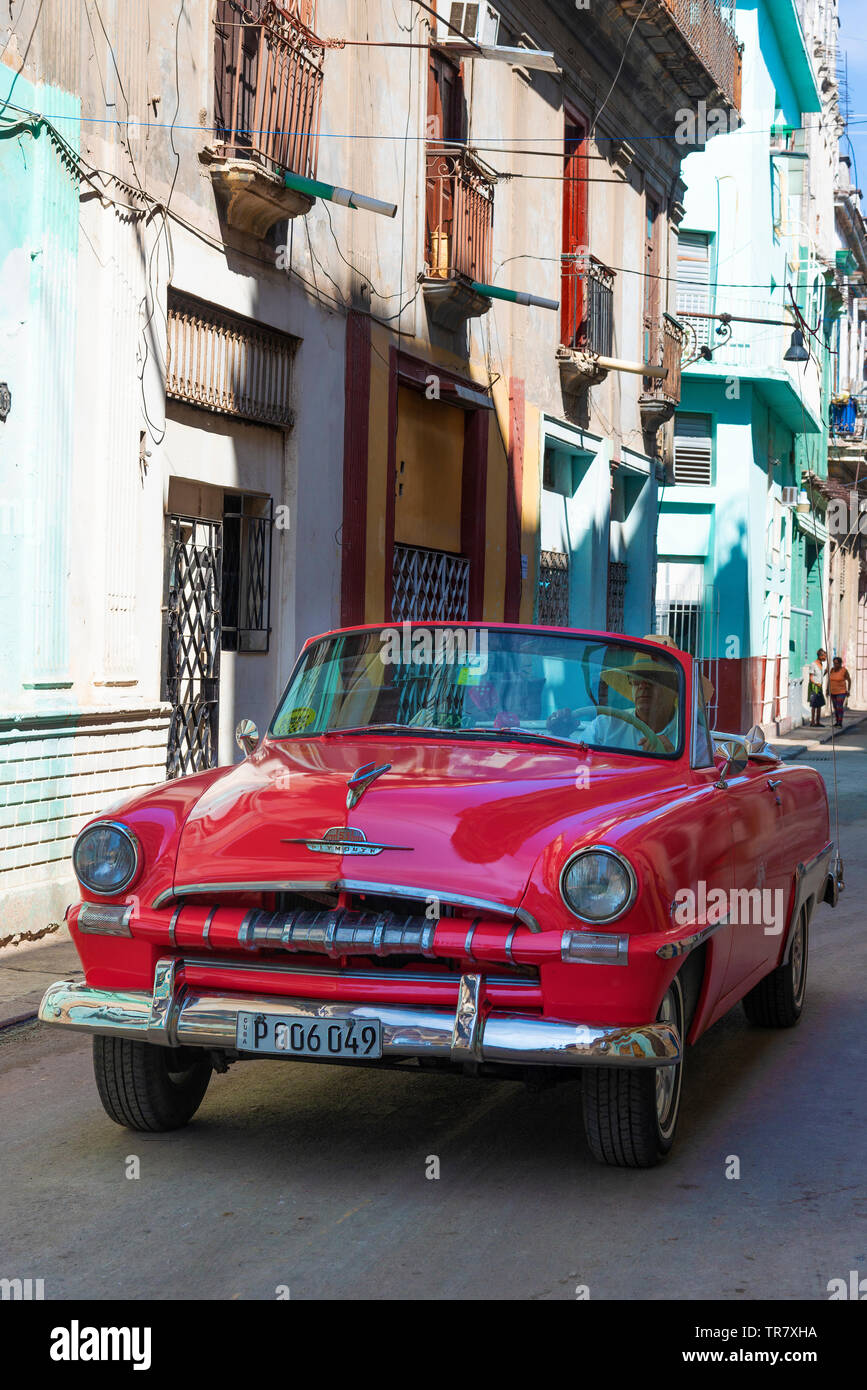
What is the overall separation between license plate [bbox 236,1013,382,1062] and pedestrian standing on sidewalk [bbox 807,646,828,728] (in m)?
32.5

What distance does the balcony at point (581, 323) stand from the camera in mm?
18734

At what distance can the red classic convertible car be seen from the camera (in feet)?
14.4

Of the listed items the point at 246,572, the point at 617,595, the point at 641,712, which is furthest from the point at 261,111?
the point at 617,595

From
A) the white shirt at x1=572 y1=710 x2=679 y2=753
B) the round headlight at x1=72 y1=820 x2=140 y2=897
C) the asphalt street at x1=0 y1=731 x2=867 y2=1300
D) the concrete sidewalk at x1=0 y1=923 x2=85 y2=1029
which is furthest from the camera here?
the concrete sidewalk at x1=0 y1=923 x2=85 y2=1029

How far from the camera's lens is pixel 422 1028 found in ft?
14.2

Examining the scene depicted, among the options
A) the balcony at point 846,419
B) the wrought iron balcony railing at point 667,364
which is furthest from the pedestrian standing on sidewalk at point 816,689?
the wrought iron balcony railing at point 667,364

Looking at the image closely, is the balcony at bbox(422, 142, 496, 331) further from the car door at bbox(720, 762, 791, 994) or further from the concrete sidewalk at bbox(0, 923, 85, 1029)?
the car door at bbox(720, 762, 791, 994)

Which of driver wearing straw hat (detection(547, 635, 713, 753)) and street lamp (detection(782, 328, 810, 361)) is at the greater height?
street lamp (detection(782, 328, 810, 361))

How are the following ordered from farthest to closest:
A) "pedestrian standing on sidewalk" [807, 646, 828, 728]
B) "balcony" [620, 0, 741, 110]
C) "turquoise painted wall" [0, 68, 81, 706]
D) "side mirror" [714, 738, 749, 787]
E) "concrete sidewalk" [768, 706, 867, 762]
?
"pedestrian standing on sidewalk" [807, 646, 828, 728] < "concrete sidewalk" [768, 706, 867, 762] < "balcony" [620, 0, 741, 110] < "turquoise painted wall" [0, 68, 81, 706] < "side mirror" [714, 738, 749, 787]

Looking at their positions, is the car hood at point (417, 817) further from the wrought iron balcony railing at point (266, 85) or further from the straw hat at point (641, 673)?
the wrought iron balcony railing at point (266, 85)

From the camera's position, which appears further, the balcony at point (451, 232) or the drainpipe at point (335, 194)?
the balcony at point (451, 232)

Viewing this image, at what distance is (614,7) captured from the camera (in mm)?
18703

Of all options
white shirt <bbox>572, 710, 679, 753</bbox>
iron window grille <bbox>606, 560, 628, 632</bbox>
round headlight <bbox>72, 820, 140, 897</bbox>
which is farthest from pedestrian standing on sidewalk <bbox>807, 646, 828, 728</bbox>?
round headlight <bbox>72, 820, 140, 897</bbox>

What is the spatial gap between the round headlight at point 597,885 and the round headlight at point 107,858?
4.13 ft
